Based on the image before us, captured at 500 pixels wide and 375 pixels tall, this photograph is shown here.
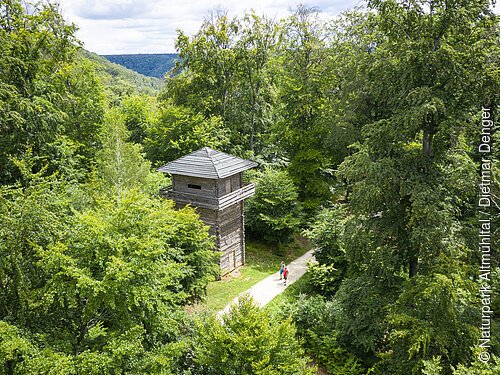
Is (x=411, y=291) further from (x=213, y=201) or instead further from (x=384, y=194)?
(x=213, y=201)

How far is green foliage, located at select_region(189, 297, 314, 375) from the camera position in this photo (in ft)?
31.7

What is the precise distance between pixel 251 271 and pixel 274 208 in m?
4.74

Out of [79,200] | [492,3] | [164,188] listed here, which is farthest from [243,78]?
[492,3]

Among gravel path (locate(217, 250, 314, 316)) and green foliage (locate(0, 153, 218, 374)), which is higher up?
green foliage (locate(0, 153, 218, 374))

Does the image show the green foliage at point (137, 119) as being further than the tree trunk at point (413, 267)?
Yes

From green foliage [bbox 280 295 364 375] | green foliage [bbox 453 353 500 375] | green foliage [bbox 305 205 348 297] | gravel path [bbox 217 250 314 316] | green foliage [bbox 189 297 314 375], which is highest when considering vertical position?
green foliage [bbox 453 353 500 375]

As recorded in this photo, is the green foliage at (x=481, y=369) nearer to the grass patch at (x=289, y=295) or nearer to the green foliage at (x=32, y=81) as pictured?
the grass patch at (x=289, y=295)

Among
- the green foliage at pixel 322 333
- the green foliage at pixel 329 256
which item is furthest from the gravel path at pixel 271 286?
the green foliage at pixel 322 333

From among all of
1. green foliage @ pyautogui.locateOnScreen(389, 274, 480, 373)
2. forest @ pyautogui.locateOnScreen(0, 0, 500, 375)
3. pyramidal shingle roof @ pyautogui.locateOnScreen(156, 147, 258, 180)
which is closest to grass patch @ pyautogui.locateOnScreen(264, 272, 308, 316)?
forest @ pyautogui.locateOnScreen(0, 0, 500, 375)

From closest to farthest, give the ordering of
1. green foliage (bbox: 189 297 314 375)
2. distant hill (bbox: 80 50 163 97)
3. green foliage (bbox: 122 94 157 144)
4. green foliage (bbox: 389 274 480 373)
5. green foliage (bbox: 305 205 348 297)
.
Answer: green foliage (bbox: 189 297 314 375)
green foliage (bbox: 389 274 480 373)
green foliage (bbox: 305 205 348 297)
distant hill (bbox: 80 50 163 97)
green foliage (bbox: 122 94 157 144)

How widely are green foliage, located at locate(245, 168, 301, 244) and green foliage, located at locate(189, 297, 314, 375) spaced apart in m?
13.9

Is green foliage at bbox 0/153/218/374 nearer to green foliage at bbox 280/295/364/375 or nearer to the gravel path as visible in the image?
green foliage at bbox 280/295/364/375

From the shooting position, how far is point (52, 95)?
20172mm

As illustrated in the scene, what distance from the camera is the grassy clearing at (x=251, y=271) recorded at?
747 inches
